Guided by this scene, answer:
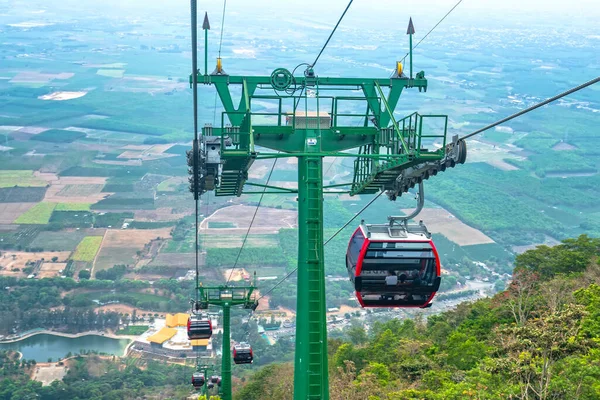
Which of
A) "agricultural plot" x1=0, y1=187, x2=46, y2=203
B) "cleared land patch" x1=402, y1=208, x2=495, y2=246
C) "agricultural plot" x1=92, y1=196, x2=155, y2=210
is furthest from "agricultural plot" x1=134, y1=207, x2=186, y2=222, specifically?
"cleared land patch" x1=402, y1=208, x2=495, y2=246

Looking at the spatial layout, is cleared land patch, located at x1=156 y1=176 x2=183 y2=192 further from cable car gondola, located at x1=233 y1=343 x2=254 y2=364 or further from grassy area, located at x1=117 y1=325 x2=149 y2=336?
cable car gondola, located at x1=233 y1=343 x2=254 y2=364

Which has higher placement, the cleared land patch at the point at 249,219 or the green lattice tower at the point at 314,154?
the green lattice tower at the point at 314,154

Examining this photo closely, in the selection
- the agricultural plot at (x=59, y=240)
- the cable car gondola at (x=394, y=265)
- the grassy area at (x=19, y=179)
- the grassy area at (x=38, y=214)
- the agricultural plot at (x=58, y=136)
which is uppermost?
the cable car gondola at (x=394, y=265)

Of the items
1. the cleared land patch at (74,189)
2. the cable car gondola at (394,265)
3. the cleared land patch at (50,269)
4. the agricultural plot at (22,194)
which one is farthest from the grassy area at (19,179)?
the cable car gondola at (394,265)

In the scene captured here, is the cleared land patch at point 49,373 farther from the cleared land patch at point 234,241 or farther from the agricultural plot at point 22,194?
the agricultural plot at point 22,194

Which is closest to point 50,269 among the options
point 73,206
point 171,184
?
point 73,206

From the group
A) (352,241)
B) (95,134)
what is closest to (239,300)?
(352,241)

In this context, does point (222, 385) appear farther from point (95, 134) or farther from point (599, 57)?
point (599, 57)
